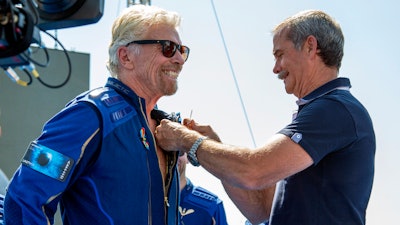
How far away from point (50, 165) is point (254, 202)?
136 cm

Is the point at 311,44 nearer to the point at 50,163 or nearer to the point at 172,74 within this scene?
the point at 172,74

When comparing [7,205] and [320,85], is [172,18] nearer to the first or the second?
[320,85]

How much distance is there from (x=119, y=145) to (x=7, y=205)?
497mm

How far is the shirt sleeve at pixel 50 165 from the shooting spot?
8.00 feet

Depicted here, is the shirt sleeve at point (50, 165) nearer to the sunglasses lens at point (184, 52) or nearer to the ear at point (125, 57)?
the ear at point (125, 57)

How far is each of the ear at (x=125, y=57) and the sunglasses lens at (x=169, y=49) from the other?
0.50ft

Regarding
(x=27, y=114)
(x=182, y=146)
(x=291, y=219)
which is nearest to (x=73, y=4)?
(x=182, y=146)

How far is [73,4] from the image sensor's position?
2680mm

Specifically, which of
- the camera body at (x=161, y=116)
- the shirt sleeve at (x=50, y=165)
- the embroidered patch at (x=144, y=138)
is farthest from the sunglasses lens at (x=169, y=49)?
the shirt sleeve at (x=50, y=165)

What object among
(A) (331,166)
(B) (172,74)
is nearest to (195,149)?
(B) (172,74)

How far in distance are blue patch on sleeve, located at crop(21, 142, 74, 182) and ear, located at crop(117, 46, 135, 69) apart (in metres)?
0.63

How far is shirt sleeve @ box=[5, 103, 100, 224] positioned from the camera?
2.44 meters

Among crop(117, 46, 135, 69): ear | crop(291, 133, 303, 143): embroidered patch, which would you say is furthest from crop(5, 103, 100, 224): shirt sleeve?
crop(291, 133, 303, 143): embroidered patch

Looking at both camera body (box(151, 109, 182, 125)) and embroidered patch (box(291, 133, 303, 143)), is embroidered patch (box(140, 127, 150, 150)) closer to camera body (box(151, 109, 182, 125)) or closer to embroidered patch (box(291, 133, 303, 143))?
camera body (box(151, 109, 182, 125))
